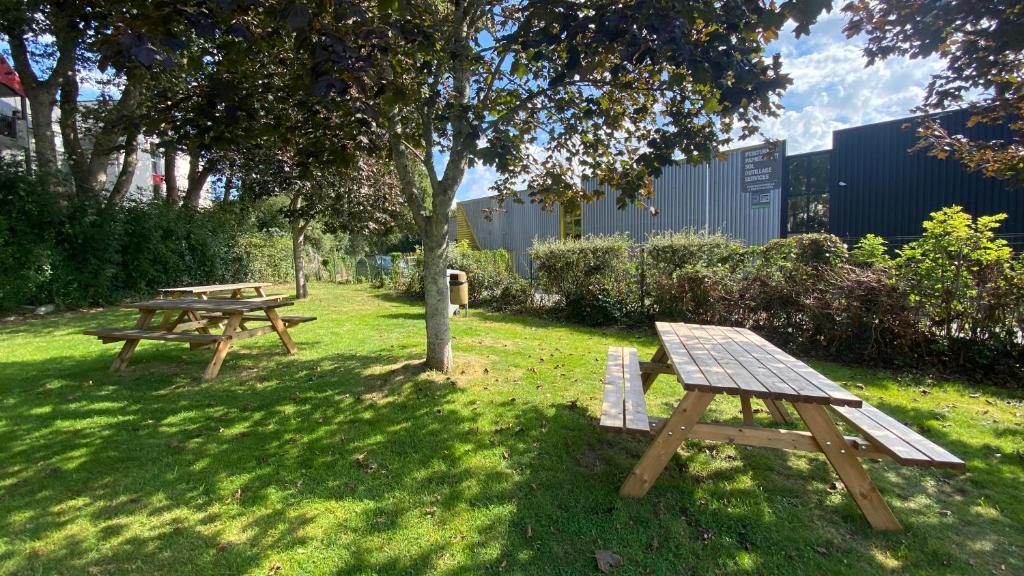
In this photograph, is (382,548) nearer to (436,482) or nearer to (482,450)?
(436,482)

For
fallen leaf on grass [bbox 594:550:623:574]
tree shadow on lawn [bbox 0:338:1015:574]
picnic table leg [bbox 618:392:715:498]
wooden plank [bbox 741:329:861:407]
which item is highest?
wooden plank [bbox 741:329:861:407]

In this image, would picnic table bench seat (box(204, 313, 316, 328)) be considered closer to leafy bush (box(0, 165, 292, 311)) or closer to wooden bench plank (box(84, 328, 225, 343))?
wooden bench plank (box(84, 328, 225, 343))

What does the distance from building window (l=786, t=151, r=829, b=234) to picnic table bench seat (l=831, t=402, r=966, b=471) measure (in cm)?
1461

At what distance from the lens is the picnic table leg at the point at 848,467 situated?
2.35 metres

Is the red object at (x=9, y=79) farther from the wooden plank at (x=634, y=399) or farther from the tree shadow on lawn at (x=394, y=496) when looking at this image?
the wooden plank at (x=634, y=399)

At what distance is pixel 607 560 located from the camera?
214cm

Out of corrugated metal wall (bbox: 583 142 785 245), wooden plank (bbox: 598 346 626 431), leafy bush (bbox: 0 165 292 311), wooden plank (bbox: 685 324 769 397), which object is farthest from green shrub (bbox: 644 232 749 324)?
leafy bush (bbox: 0 165 292 311)

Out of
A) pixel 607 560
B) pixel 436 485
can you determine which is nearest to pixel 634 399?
pixel 607 560

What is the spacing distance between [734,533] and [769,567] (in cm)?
25

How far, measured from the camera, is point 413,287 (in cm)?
1400

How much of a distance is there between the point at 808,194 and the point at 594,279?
1102cm

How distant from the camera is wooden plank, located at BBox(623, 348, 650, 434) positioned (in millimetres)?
2453

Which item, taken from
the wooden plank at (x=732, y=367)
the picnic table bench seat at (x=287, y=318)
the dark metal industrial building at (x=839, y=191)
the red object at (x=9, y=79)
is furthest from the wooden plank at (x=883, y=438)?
the red object at (x=9, y=79)

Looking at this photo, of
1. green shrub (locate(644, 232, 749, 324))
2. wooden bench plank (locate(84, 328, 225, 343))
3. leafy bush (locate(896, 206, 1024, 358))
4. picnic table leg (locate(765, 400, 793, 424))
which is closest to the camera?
picnic table leg (locate(765, 400, 793, 424))
